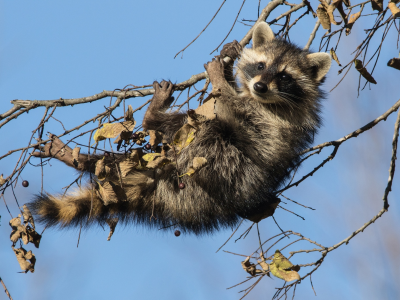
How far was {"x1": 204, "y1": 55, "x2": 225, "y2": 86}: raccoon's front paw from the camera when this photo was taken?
440 centimetres

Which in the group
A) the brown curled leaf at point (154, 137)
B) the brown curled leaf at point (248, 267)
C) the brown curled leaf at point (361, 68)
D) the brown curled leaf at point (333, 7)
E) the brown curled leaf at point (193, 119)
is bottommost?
the brown curled leaf at point (248, 267)

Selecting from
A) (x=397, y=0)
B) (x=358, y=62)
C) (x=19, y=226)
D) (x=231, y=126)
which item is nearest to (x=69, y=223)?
(x=19, y=226)

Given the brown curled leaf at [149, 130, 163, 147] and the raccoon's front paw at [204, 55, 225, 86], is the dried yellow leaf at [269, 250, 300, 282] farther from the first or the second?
the raccoon's front paw at [204, 55, 225, 86]

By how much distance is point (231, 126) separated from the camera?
4312 millimetres

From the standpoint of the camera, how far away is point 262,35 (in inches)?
188

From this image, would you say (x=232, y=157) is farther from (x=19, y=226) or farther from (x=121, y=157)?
(x=19, y=226)

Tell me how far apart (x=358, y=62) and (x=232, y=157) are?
5.26 ft

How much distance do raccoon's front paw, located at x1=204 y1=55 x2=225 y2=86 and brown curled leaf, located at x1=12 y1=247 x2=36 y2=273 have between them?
2248mm

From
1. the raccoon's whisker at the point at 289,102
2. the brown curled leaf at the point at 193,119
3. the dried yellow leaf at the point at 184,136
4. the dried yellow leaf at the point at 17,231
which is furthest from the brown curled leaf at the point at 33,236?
the raccoon's whisker at the point at 289,102

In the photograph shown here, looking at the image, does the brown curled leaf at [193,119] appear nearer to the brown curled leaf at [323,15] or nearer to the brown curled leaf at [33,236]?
the brown curled leaf at [323,15]

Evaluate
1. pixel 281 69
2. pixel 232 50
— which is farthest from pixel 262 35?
pixel 281 69

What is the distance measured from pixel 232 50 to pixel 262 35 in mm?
357

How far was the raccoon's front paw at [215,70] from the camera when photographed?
4.40 m

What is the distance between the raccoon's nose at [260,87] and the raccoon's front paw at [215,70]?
14.8 inches
